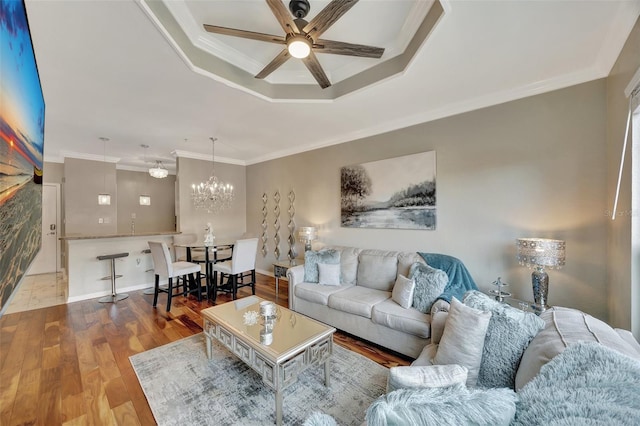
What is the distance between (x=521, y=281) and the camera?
257cm

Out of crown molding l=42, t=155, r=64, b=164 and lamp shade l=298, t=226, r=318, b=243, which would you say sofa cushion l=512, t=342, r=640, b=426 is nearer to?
lamp shade l=298, t=226, r=318, b=243

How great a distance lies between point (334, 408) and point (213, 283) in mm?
2913

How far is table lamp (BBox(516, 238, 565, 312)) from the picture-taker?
2105mm

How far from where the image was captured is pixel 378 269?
123 inches

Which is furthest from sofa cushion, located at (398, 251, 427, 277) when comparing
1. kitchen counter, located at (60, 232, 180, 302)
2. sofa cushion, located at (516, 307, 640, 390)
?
kitchen counter, located at (60, 232, 180, 302)

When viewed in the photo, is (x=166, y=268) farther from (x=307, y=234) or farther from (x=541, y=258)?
(x=541, y=258)

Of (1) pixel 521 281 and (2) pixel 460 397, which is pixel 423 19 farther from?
(1) pixel 521 281

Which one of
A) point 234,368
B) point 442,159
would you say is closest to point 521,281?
point 442,159

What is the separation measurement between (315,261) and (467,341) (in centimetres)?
219

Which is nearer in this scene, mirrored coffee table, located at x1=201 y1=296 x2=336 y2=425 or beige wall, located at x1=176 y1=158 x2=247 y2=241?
mirrored coffee table, located at x1=201 y1=296 x2=336 y2=425

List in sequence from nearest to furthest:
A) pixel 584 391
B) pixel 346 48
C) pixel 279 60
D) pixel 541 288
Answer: pixel 584 391 < pixel 346 48 < pixel 279 60 < pixel 541 288

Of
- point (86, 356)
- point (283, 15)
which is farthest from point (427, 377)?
point (86, 356)

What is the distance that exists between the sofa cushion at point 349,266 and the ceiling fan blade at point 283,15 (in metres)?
2.66

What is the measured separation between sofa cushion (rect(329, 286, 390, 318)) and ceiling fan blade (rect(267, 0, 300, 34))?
2502mm
